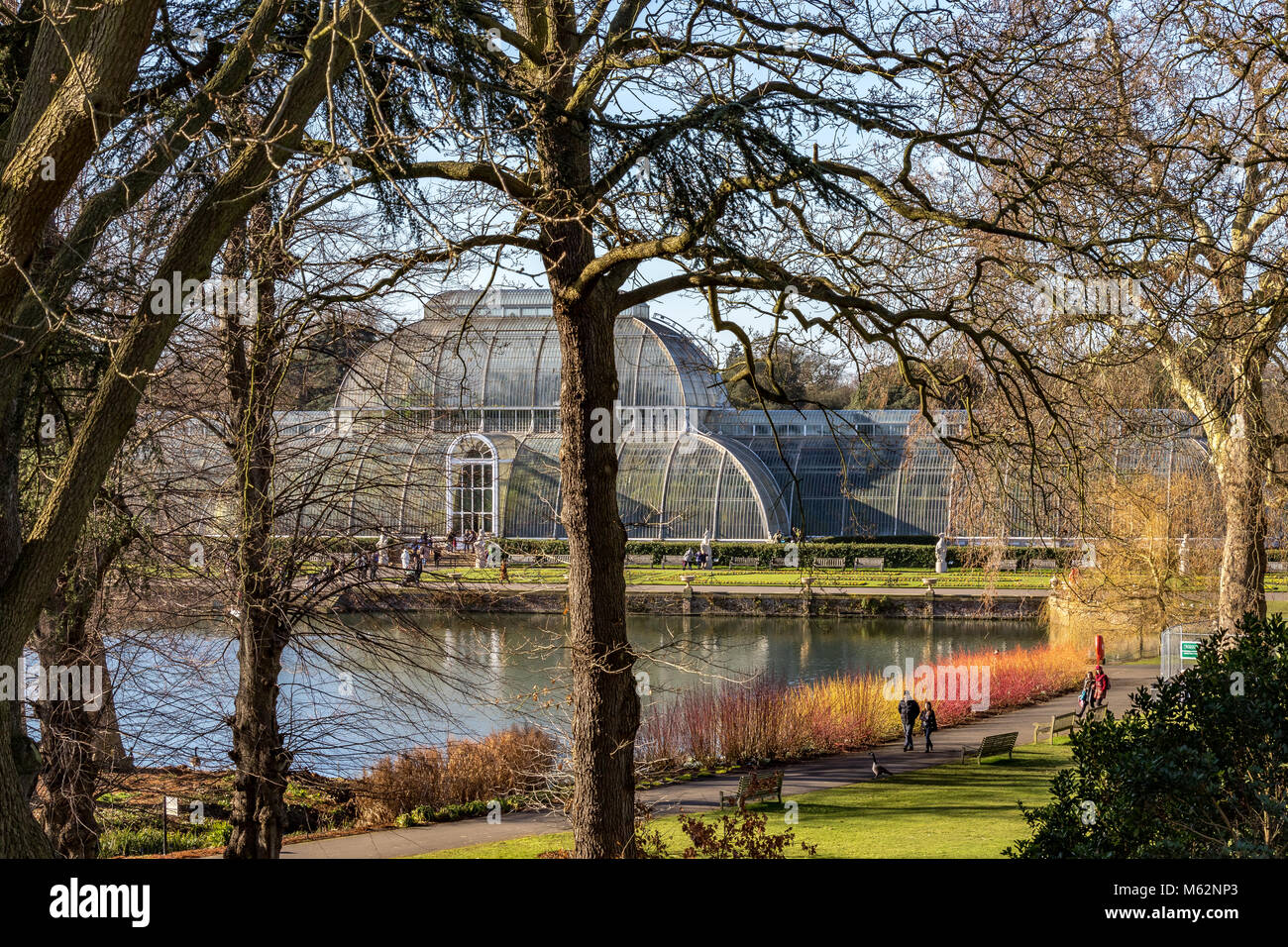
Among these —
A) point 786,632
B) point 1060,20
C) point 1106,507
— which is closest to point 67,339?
point 1060,20

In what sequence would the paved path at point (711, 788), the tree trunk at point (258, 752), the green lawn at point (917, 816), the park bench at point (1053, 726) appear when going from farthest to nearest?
the park bench at point (1053, 726)
the paved path at point (711, 788)
the green lawn at point (917, 816)
the tree trunk at point (258, 752)

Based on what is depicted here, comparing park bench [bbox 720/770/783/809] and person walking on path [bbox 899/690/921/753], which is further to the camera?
person walking on path [bbox 899/690/921/753]

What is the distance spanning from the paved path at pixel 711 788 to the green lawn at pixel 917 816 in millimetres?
342

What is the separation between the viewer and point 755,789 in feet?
43.4

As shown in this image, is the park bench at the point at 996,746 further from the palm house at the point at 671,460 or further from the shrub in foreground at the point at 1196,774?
the palm house at the point at 671,460

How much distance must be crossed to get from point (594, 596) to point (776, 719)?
10.4 meters

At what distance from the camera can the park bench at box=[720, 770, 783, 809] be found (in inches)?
490

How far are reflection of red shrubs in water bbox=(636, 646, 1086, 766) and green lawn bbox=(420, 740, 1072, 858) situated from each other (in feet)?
6.59

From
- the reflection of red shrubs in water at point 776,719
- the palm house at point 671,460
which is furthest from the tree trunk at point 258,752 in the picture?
the palm house at point 671,460

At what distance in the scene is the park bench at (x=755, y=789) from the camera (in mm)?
12453

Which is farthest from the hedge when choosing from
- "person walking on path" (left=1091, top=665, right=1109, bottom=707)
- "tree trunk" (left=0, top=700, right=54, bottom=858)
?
"tree trunk" (left=0, top=700, right=54, bottom=858)

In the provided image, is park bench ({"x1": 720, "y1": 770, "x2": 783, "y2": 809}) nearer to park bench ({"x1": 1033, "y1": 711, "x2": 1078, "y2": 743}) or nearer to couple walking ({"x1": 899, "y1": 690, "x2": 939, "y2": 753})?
couple walking ({"x1": 899, "y1": 690, "x2": 939, "y2": 753})

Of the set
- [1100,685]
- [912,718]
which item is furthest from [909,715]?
[1100,685]
